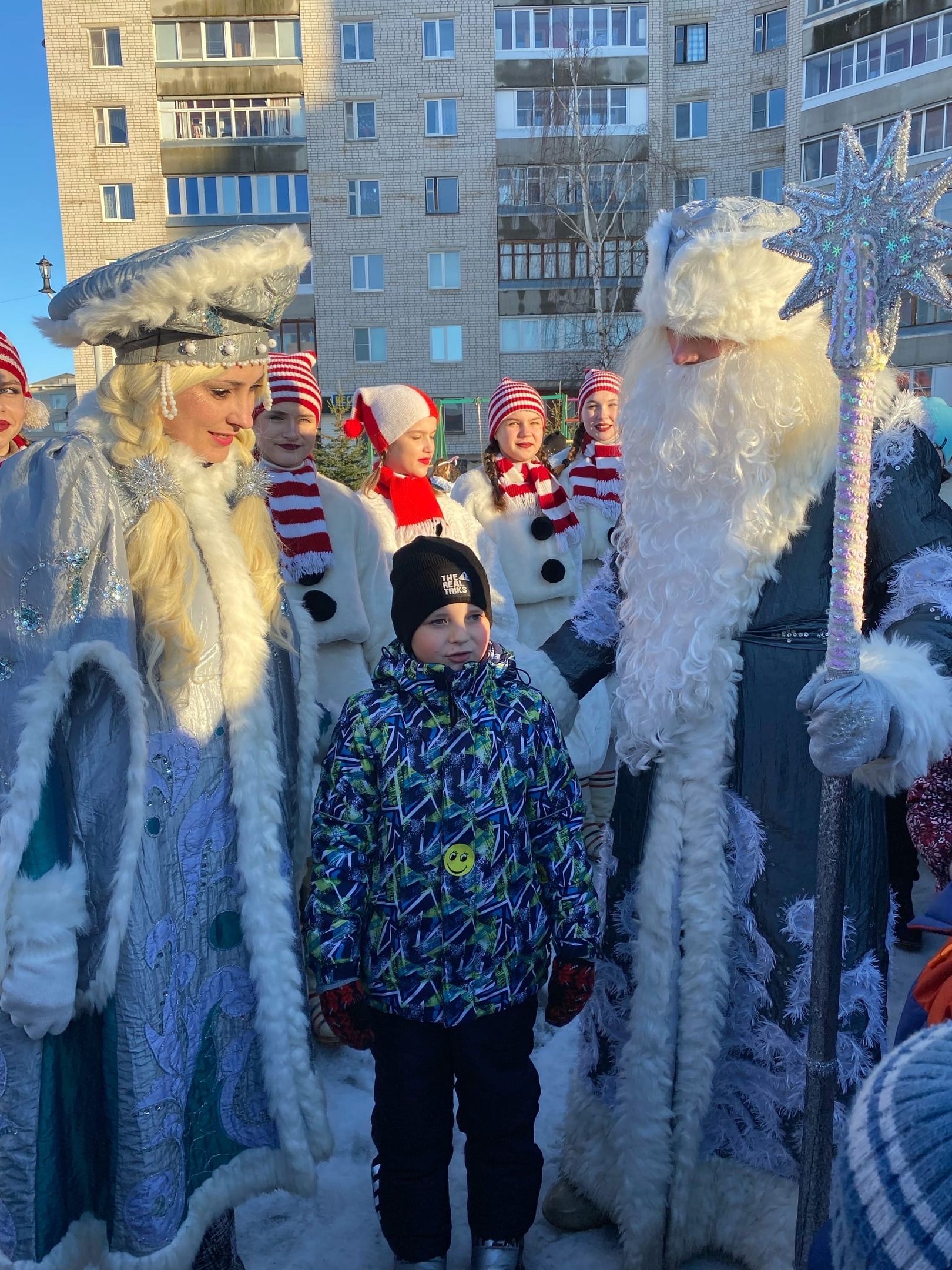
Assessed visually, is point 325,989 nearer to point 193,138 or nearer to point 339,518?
point 339,518

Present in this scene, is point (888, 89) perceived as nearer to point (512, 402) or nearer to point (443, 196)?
point (443, 196)

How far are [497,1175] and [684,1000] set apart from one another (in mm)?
586

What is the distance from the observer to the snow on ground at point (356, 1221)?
7.13 ft

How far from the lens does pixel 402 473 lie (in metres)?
3.84

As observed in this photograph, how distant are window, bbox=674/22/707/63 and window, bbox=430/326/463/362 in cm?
964

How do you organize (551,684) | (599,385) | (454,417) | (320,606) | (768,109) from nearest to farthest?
(551,684) → (320,606) → (599,385) → (768,109) → (454,417)

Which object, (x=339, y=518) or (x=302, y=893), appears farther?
(x=339, y=518)

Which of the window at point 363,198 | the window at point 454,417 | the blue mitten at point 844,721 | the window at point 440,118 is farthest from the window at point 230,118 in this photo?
the blue mitten at point 844,721

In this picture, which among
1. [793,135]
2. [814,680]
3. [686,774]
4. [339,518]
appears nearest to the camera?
[814,680]

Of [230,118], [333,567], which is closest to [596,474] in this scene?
[333,567]

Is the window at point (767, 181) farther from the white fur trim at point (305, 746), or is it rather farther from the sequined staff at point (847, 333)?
the sequined staff at point (847, 333)

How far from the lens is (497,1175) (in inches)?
80.7

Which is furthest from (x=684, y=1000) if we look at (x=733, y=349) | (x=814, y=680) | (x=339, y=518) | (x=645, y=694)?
(x=339, y=518)

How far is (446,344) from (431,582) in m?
25.2
